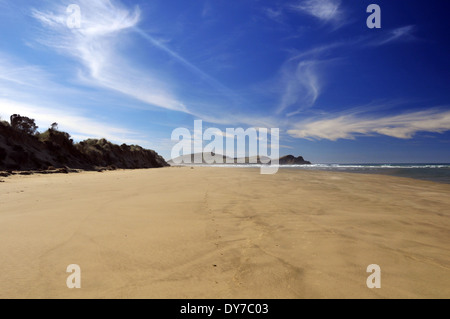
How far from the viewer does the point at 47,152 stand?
2091cm

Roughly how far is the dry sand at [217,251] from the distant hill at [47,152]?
1544 centimetres

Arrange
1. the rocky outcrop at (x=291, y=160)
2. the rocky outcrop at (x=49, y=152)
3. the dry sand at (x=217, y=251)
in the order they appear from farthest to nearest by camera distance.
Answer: the rocky outcrop at (x=291, y=160) → the rocky outcrop at (x=49, y=152) → the dry sand at (x=217, y=251)

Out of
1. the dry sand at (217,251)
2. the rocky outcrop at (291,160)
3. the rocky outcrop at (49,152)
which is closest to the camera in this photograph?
the dry sand at (217,251)

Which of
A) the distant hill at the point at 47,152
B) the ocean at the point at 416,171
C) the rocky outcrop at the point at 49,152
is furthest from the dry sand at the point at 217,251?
the distant hill at the point at 47,152

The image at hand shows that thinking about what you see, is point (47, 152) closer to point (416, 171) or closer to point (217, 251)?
point (217, 251)

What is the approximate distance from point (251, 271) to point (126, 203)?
4.23 metres

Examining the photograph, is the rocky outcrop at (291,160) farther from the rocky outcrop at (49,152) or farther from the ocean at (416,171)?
the rocky outcrop at (49,152)

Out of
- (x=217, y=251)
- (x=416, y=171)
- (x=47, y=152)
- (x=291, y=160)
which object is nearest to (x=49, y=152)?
(x=47, y=152)

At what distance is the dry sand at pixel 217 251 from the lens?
2.04 meters

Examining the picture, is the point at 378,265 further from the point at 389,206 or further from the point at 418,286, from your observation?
the point at 389,206

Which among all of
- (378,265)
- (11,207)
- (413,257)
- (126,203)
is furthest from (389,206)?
(11,207)

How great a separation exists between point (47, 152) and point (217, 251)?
81.4 ft

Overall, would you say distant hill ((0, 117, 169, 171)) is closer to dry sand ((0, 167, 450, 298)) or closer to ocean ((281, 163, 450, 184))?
dry sand ((0, 167, 450, 298))
